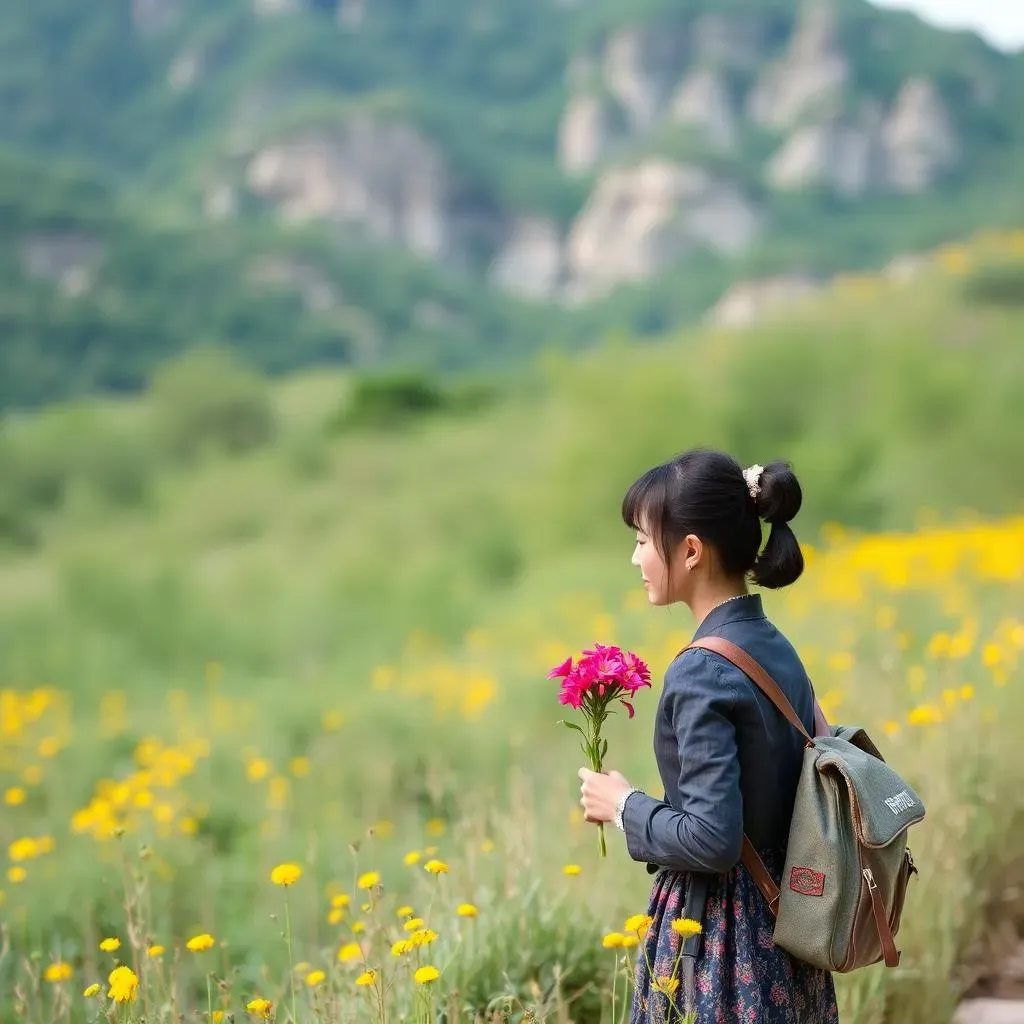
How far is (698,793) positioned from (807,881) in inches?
8.5

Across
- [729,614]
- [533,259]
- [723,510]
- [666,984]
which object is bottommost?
[666,984]

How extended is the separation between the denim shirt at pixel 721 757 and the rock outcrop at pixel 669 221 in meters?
87.5

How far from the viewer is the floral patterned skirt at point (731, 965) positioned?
1.82m

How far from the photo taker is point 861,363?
16.2 meters

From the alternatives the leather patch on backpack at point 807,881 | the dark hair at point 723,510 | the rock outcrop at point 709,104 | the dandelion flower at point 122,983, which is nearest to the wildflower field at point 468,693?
the dandelion flower at point 122,983

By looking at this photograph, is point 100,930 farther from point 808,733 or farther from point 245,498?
point 245,498

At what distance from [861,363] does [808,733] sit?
15042 mm

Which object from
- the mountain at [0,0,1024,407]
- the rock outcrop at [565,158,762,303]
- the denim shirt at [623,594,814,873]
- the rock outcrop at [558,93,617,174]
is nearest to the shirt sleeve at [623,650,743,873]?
the denim shirt at [623,594,814,873]

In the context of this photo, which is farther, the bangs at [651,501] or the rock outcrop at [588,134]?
the rock outcrop at [588,134]

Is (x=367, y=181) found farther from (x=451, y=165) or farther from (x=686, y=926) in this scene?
(x=686, y=926)

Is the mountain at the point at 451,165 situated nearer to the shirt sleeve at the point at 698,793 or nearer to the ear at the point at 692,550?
the ear at the point at 692,550

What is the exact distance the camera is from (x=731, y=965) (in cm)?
185

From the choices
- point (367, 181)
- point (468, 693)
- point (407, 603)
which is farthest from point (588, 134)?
point (468, 693)

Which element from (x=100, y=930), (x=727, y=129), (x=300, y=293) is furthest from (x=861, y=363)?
(x=727, y=129)
